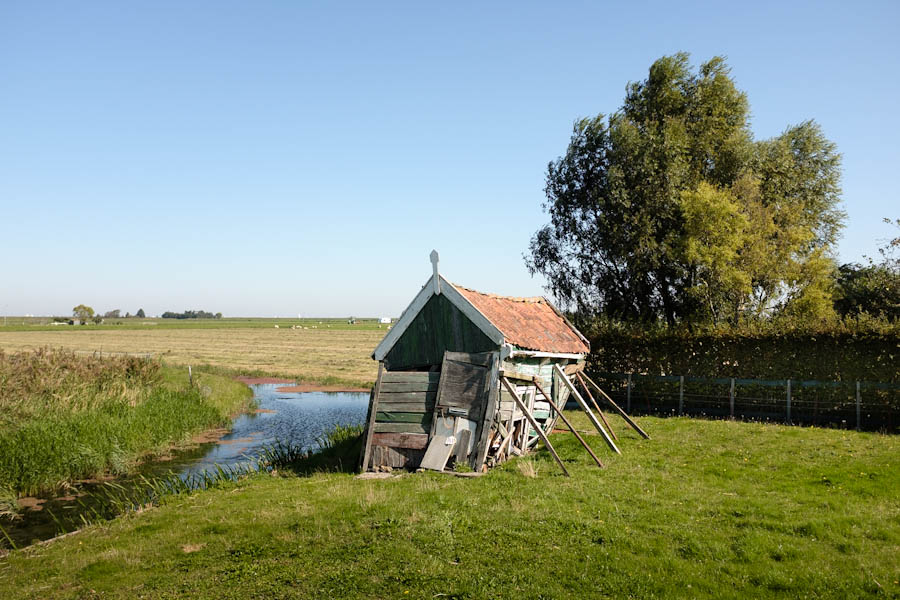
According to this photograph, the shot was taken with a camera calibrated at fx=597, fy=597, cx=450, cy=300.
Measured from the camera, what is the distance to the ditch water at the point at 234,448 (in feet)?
44.8

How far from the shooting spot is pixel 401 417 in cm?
1468

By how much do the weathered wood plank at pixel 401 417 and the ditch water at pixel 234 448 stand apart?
4.96 metres

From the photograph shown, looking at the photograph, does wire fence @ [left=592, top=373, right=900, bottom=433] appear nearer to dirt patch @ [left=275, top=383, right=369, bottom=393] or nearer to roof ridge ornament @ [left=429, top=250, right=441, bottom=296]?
roof ridge ornament @ [left=429, top=250, right=441, bottom=296]

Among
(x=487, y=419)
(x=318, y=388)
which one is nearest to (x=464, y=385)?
(x=487, y=419)

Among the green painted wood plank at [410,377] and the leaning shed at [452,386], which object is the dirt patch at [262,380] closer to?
the leaning shed at [452,386]

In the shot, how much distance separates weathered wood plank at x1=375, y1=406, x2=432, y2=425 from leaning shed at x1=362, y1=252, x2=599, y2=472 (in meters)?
0.02

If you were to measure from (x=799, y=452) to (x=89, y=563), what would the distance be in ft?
50.3

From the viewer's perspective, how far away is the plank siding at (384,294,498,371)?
49.2 ft

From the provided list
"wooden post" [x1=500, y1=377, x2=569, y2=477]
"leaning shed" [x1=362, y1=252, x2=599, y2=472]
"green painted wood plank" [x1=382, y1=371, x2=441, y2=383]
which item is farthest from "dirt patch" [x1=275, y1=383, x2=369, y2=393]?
"wooden post" [x1=500, y1=377, x2=569, y2=477]

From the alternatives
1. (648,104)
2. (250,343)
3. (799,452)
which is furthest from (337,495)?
(250,343)

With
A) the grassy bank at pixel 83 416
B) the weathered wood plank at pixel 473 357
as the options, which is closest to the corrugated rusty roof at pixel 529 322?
the weathered wood plank at pixel 473 357

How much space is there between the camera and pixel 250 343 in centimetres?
8338

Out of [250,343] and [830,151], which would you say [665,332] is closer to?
[830,151]

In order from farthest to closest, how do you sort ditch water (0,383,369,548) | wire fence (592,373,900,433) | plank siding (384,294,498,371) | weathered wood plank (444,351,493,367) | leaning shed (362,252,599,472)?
1. wire fence (592,373,900,433)
2. plank siding (384,294,498,371)
3. weathered wood plank (444,351,493,367)
4. leaning shed (362,252,599,472)
5. ditch water (0,383,369,548)
